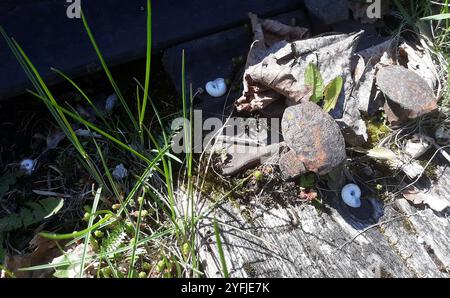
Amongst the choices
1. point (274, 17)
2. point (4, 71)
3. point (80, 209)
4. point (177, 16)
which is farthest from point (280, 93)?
point (4, 71)

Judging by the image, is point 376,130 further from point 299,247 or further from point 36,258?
point 36,258

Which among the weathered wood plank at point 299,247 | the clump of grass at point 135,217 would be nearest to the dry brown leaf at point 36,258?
the clump of grass at point 135,217

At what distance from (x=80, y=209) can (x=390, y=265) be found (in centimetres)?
140

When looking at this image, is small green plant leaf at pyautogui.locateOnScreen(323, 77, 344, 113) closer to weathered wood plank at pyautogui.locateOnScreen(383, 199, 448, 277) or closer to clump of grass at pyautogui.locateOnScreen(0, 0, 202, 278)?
weathered wood plank at pyautogui.locateOnScreen(383, 199, 448, 277)

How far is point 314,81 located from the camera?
1963 mm

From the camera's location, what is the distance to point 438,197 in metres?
1.91

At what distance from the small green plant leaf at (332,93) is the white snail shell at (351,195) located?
15.2 inches

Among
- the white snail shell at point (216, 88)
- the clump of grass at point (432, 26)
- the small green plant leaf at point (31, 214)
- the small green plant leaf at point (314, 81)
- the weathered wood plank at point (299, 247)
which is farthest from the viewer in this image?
the clump of grass at point (432, 26)

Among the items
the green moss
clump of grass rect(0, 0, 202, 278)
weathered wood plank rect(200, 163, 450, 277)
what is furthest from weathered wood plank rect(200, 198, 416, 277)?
the green moss

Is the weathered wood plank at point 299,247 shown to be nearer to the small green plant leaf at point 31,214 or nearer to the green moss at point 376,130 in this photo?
the green moss at point 376,130

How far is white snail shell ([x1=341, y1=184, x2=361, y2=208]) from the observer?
1.84 meters

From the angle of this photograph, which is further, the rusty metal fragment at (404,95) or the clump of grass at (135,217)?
the rusty metal fragment at (404,95)

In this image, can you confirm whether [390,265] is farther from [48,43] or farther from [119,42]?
[48,43]

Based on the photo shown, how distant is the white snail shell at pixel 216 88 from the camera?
83.5 inches
